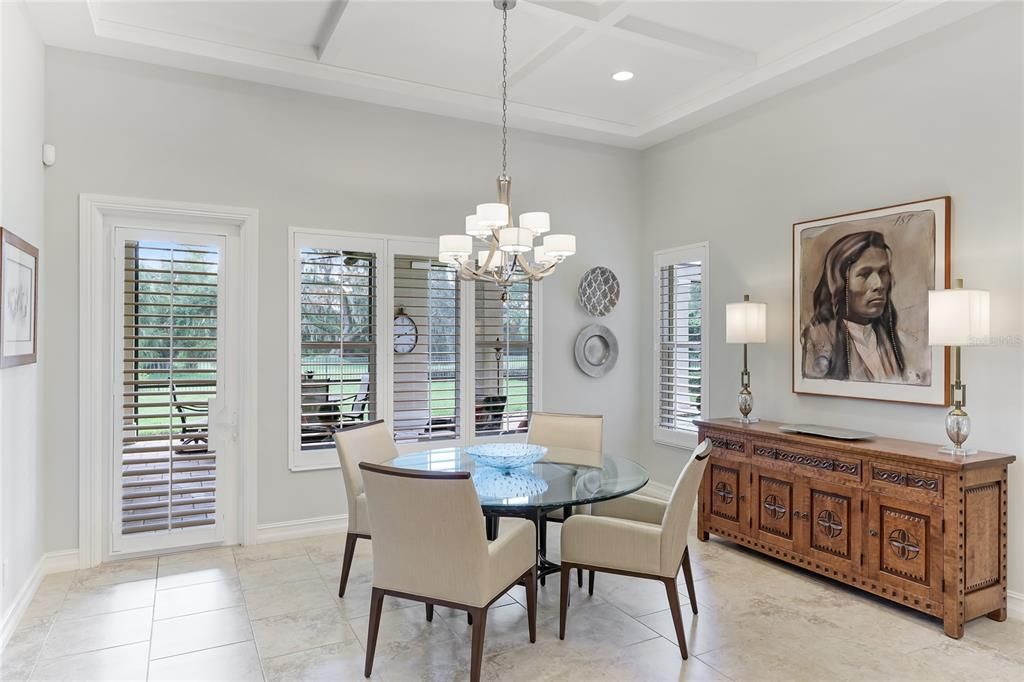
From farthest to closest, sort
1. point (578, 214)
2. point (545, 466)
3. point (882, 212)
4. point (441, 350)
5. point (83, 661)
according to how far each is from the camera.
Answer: point (578, 214) → point (441, 350) → point (882, 212) → point (545, 466) → point (83, 661)

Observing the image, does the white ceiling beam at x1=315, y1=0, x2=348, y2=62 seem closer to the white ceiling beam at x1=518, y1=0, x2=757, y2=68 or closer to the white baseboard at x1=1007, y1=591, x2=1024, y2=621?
the white ceiling beam at x1=518, y1=0, x2=757, y2=68

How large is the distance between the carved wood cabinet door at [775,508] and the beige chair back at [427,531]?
214 centimetres

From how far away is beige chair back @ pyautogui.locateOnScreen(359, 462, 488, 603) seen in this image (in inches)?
93.7

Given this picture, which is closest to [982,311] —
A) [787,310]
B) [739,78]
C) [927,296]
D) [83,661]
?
[927,296]

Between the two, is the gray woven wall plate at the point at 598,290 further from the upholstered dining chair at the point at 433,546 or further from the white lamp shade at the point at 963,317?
the upholstered dining chair at the point at 433,546

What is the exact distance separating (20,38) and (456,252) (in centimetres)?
236

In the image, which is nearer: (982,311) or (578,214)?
(982,311)

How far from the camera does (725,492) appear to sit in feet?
13.8

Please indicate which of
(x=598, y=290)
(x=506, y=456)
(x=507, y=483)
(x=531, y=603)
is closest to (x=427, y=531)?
(x=507, y=483)

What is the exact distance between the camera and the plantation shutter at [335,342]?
173 inches

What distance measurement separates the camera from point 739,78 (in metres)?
4.32

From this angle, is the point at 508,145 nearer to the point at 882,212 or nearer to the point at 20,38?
the point at 882,212

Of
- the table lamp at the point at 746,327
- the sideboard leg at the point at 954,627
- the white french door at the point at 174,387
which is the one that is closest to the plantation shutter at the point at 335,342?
the white french door at the point at 174,387

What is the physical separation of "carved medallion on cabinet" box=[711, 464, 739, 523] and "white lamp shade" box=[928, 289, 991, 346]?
1516 millimetres
